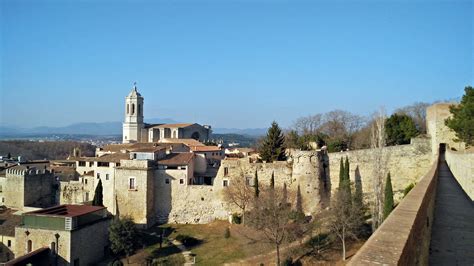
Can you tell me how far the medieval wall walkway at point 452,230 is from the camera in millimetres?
8242

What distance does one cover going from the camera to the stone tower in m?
66.8

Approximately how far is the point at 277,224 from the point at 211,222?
9077 millimetres

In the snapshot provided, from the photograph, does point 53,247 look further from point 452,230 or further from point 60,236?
point 452,230

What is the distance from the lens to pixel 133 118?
67.3 meters

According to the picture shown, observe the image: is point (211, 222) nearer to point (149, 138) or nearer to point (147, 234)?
point (147, 234)

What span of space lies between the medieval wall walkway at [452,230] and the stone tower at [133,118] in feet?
187

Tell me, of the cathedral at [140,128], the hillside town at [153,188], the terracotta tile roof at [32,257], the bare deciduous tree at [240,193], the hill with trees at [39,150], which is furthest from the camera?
the hill with trees at [39,150]

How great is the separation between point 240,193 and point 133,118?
136ft

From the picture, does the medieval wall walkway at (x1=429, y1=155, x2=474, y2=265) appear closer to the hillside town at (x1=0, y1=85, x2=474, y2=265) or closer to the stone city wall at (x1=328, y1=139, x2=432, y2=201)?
the hillside town at (x1=0, y1=85, x2=474, y2=265)

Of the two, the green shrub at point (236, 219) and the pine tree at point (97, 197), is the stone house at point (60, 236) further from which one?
the green shrub at point (236, 219)

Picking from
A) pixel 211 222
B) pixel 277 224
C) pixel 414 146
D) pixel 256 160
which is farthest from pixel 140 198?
pixel 414 146

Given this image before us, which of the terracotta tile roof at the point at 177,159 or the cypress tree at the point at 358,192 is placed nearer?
the cypress tree at the point at 358,192

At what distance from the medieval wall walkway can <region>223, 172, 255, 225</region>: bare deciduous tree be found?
16496 mm

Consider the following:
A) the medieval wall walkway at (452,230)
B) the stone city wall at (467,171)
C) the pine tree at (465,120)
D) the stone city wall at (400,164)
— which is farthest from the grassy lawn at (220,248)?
the medieval wall walkway at (452,230)
